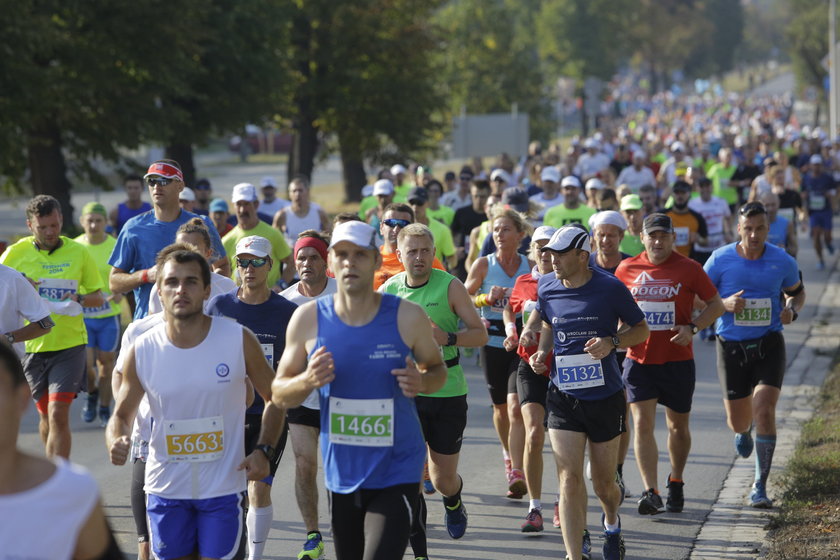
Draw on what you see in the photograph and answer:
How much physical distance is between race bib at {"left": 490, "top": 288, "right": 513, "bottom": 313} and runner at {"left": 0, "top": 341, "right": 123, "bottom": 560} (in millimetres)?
5865

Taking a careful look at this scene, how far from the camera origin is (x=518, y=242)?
360 inches

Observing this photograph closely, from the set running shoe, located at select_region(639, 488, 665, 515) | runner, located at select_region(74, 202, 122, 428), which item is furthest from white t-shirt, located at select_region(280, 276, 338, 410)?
runner, located at select_region(74, 202, 122, 428)

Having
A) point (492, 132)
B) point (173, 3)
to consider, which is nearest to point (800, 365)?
point (173, 3)

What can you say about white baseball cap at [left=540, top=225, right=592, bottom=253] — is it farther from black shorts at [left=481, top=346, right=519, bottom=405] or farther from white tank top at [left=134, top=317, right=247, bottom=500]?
black shorts at [left=481, top=346, right=519, bottom=405]

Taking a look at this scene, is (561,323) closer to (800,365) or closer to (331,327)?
(331,327)

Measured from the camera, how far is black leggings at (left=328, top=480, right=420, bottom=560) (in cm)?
520

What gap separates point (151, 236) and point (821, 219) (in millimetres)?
16812

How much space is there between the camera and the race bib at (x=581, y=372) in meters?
6.96

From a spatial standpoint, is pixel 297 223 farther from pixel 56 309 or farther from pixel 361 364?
pixel 361 364

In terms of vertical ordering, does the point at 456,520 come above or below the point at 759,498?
above

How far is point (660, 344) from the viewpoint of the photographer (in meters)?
8.45

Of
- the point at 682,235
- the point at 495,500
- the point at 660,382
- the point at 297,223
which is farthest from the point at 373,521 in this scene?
the point at 682,235

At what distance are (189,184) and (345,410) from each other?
24.7m

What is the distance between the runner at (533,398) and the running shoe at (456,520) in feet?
1.34
